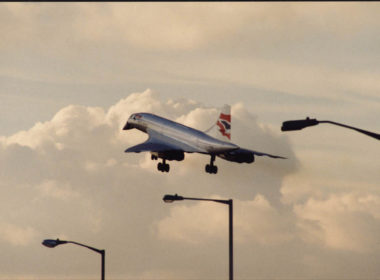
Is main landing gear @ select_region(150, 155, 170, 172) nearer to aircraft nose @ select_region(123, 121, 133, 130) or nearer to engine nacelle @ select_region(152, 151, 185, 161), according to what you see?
engine nacelle @ select_region(152, 151, 185, 161)

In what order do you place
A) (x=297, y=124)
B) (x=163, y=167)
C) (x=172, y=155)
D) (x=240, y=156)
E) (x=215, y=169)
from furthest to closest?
1. (x=163, y=167)
2. (x=172, y=155)
3. (x=215, y=169)
4. (x=240, y=156)
5. (x=297, y=124)

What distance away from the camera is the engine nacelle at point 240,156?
3246 inches

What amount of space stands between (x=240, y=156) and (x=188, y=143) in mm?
5122

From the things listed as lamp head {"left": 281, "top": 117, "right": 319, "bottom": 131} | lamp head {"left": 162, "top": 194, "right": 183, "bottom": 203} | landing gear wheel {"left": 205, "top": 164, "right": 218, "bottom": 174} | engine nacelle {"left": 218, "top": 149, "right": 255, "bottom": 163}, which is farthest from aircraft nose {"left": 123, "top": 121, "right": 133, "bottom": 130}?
lamp head {"left": 281, "top": 117, "right": 319, "bottom": 131}

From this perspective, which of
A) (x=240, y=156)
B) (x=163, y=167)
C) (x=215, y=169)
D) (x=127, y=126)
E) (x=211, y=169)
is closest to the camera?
(x=240, y=156)

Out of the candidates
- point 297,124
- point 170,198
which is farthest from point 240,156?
point 297,124

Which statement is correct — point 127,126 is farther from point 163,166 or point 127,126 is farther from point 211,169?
point 211,169

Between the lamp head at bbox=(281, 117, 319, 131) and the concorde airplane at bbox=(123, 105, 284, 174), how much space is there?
46.6m

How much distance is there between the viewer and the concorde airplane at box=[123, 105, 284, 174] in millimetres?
80625

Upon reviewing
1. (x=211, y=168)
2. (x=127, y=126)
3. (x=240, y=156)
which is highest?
(x=127, y=126)

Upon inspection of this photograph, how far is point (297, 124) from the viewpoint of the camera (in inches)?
1221

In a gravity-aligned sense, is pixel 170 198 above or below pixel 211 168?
below

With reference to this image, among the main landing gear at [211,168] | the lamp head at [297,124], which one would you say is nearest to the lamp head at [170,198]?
the lamp head at [297,124]

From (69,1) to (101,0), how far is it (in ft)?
2.41
